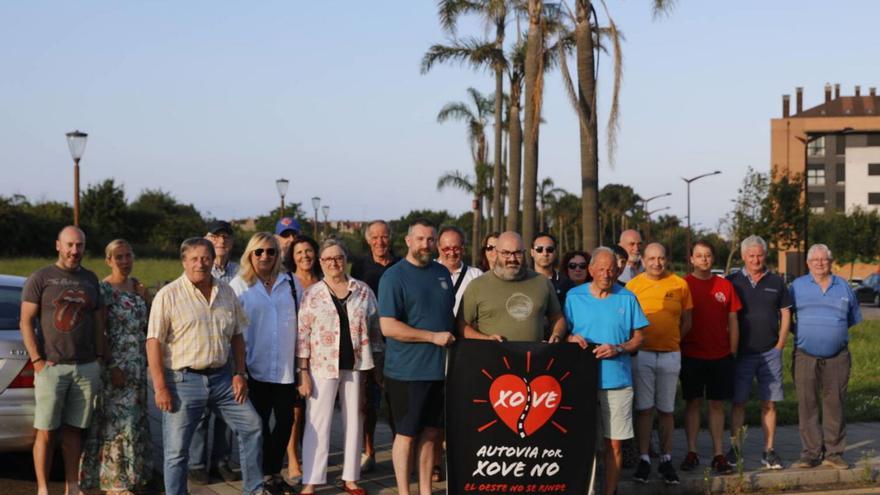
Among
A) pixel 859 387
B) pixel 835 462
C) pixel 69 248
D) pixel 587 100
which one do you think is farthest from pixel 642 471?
pixel 587 100

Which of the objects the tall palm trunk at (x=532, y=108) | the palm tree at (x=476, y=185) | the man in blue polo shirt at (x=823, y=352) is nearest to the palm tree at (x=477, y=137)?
the palm tree at (x=476, y=185)

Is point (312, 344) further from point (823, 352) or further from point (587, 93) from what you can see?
point (587, 93)

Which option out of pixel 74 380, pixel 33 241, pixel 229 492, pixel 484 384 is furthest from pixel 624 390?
pixel 33 241

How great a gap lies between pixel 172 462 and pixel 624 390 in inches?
130

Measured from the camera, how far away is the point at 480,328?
287 inches

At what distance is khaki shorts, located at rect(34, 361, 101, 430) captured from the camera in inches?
281

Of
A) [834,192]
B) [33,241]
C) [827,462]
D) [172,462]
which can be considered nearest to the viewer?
[172,462]

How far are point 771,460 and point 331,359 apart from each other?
13.2ft

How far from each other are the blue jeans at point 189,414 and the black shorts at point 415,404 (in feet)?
3.28

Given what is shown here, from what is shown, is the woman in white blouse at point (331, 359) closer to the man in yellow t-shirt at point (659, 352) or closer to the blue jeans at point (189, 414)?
the blue jeans at point (189, 414)

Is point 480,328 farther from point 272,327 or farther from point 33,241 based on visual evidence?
point 33,241

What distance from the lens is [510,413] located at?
7.21 m

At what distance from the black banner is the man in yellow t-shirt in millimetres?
1166

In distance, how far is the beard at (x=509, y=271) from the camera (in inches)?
280
